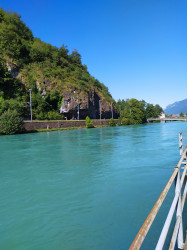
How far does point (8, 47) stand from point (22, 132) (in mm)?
36946

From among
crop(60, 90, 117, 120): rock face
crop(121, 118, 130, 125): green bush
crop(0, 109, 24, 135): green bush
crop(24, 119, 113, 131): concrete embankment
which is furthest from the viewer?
crop(121, 118, 130, 125): green bush

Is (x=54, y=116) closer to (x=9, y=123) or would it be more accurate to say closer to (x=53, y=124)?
(x=53, y=124)

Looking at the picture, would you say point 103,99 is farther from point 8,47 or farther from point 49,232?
point 49,232

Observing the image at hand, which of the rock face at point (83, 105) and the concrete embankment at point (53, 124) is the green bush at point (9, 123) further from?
the rock face at point (83, 105)

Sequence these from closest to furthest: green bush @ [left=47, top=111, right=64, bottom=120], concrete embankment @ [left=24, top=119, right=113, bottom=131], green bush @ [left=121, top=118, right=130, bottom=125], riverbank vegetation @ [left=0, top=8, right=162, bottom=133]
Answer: concrete embankment @ [left=24, top=119, right=113, bottom=131]
riverbank vegetation @ [left=0, top=8, right=162, bottom=133]
green bush @ [left=47, top=111, right=64, bottom=120]
green bush @ [left=121, top=118, right=130, bottom=125]

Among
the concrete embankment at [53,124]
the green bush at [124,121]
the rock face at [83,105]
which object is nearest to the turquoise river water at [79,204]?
the concrete embankment at [53,124]

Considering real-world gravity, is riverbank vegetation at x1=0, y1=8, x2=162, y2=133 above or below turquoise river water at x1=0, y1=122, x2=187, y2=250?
above

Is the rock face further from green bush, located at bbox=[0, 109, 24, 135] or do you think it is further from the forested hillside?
green bush, located at bbox=[0, 109, 24, 135]

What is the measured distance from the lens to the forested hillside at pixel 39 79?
65000mm

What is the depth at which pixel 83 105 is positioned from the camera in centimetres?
7581

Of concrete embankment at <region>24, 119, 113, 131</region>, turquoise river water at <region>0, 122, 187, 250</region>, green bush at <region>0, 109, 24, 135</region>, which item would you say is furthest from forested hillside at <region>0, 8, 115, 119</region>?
turquoise river water at <region>0, 122, 187, 250</region>

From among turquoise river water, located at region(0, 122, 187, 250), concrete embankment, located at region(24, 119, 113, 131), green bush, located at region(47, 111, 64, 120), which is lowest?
turquoise river water, located at region(0, 122, 187, 250)

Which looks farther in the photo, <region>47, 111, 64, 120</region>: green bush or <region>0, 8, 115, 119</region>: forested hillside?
<region>47, 111, 64, 120</region>: green bush

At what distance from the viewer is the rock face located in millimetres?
71500
